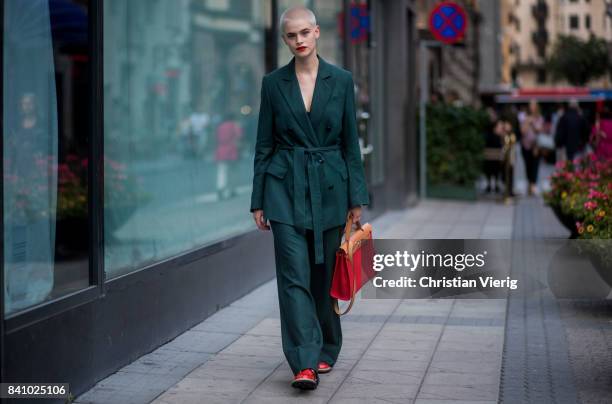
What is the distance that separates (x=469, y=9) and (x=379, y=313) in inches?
1317

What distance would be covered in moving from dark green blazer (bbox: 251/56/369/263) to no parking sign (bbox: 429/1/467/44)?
13947 mm

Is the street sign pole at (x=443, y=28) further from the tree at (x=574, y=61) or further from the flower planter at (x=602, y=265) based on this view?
the tree at (x=574, y=61)

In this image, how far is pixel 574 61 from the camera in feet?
274

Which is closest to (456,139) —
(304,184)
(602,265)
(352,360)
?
(602,265)

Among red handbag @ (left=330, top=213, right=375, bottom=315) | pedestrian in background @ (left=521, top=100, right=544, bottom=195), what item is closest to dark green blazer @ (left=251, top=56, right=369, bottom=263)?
red handbag @ (left=330, top=213, right=375, bottom=315)

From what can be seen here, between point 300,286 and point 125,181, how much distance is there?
197 centimetres

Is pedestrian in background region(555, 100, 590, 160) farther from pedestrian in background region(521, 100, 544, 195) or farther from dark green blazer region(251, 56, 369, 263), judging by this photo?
dark green blazer region(251, 56, 369, 263)

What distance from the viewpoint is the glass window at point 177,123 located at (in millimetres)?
7273

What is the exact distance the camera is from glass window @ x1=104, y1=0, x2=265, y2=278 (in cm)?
727

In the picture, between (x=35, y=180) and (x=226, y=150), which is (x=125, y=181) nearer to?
(x=35, y=180)

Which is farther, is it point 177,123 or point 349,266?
point 177,123

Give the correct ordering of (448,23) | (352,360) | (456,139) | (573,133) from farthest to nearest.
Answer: (573,133)
(456,139)
(448,23)
(352,360)

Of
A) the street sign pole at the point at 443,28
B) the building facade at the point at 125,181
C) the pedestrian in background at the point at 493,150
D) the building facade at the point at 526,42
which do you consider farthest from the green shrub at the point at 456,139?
the building facade at the point at 526,42

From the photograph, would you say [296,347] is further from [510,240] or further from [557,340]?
[510,240]
